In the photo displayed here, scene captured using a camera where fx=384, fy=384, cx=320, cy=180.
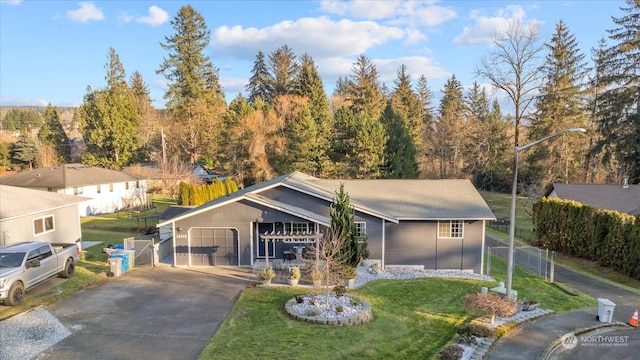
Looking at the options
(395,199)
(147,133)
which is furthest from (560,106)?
(147,133)

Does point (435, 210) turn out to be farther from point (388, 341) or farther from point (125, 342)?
point (125, 342)

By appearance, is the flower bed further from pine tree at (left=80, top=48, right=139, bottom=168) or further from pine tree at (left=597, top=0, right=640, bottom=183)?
pine tree at (left=80, top=48, right=139, bottom=168)

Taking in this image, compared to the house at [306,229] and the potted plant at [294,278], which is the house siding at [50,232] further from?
the potted plant at [294,278]

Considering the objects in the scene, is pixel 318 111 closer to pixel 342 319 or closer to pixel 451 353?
pixel 342 319

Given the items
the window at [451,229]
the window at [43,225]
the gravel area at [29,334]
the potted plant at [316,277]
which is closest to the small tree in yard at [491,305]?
the potted plant at [316,277]

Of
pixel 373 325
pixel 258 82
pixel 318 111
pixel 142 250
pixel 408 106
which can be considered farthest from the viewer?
pixel 258 82

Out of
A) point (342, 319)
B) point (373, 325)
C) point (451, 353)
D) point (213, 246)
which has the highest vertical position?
point (213, 246)
